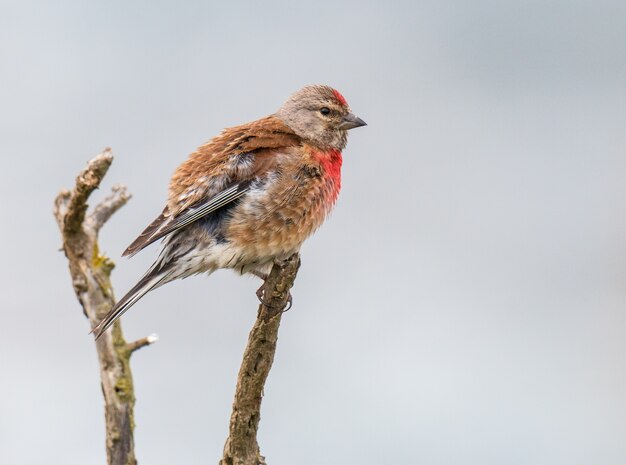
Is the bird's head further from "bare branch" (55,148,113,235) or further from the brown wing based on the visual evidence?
"bare branch" (55,148,113,235)

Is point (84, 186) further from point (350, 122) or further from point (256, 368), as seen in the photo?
point (350, 122)

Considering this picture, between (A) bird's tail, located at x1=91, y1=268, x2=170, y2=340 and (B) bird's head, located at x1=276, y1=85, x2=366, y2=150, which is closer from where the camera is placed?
(A) bird's tail, located at x1=91, y1=268, x2=170, y2=340

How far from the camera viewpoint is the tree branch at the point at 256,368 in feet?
16.7

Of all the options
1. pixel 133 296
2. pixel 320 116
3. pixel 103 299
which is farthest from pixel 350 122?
pixel 133 296

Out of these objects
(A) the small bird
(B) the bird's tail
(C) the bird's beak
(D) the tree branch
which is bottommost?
(D) the tree branch

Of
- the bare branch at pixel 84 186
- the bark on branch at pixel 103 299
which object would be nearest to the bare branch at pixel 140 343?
the bark on branch at pixel 103 299

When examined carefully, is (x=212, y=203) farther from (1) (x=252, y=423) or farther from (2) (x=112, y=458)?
(2) (x=112, y=458)

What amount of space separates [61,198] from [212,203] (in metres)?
1.06

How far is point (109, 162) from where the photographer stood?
18.7 feet

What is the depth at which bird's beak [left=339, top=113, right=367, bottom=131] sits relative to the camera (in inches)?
260

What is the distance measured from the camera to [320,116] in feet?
21.5

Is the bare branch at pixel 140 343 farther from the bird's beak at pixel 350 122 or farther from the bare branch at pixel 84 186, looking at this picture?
the bird's beak at pixel 350 122

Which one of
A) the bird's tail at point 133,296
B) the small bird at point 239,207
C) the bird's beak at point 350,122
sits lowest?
the bird's tail at point 133,296

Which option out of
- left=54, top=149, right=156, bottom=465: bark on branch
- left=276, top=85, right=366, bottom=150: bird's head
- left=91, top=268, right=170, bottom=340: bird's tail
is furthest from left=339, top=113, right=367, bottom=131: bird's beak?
left=91, top=268, right=170, bottom=340: bird's tail
